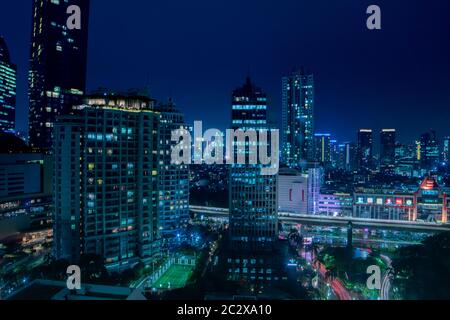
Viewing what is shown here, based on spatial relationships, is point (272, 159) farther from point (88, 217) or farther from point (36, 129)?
point (36, 129)

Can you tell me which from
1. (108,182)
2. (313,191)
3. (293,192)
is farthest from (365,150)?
(108,182)

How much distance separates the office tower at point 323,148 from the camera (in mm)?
27531

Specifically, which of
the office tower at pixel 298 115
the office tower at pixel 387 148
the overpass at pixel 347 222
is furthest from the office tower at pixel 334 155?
the overpass at pixel 347 222

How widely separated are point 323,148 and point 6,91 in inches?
821

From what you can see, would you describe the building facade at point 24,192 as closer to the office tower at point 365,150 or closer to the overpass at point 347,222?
the overpass at point 347,222

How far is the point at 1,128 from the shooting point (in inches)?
695

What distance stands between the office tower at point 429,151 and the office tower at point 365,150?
3301mm

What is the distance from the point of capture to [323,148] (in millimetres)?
28828

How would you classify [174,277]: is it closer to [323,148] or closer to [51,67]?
[51,67]

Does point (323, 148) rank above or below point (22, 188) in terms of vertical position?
above

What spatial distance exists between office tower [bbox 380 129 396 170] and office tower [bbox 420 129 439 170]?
196 centimetres

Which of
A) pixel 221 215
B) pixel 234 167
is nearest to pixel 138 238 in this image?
pixel 234 167

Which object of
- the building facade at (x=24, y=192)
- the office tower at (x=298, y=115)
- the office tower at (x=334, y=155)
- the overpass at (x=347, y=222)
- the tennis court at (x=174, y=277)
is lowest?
the tennis court at (x=174, y=277)

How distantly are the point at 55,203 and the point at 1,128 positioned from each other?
10762 millimetres
